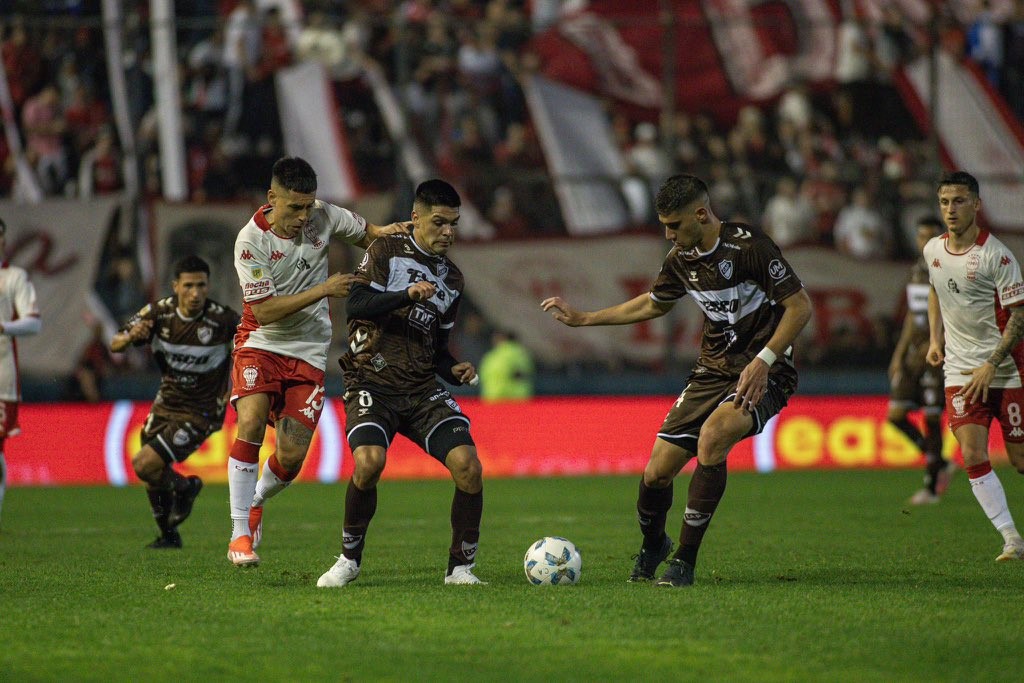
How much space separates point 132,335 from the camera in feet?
32.0

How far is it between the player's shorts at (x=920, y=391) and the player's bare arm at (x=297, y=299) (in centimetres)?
714

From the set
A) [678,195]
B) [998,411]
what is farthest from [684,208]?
[998,411]

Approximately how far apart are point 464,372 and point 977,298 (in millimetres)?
3422

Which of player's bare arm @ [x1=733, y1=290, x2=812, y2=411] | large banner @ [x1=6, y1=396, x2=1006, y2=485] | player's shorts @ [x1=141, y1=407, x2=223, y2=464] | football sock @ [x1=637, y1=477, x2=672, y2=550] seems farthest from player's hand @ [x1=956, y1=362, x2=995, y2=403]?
large banner @ [x1=6, y1=396, x2=1006, y2=485]

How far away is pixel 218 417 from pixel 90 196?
32.3 feet

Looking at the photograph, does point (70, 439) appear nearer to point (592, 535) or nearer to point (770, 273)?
point (592, 535)

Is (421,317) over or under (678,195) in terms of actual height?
under

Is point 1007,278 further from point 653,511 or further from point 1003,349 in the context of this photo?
point 653,511

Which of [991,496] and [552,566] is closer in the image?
[552,566]

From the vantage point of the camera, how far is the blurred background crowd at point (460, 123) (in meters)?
19.6

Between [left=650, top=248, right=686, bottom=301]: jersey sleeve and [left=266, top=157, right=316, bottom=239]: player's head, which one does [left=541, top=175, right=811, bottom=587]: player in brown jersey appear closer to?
[left=650, top=248, right=686, bottom=301]: jersey sleeve

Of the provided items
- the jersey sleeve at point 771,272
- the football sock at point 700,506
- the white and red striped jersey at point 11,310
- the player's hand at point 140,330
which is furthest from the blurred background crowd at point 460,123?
the football sock at point 700,506

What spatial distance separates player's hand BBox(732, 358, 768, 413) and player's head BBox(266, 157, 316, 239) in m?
2.71

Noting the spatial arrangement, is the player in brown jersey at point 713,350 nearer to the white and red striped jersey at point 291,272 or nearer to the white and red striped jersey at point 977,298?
the white and red striped jersey at point 291,272
